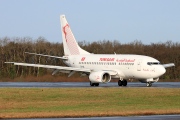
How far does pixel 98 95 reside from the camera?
153 feet

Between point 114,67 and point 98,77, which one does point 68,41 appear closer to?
point 114,67

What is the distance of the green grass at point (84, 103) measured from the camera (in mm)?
32969

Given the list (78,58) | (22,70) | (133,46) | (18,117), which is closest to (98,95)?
(18,117)

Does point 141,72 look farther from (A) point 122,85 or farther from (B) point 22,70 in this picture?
(B) point 22,70

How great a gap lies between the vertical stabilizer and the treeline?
21.8 metres

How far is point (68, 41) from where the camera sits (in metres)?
74.6

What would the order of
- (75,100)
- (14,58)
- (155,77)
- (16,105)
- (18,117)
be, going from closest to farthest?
(18,117) → (16,105) → (75,100) → (155,77) → (14,58)

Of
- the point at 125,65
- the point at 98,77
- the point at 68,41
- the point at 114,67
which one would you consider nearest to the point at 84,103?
the point at 98,77

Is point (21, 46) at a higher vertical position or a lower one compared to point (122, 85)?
higher

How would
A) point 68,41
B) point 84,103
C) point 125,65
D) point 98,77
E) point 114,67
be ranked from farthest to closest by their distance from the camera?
point 68,41, point 114,67, point 125,65, point 98,77, point 84,103

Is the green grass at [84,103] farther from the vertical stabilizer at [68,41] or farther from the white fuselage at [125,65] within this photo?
the vertical stabilizer at [68,41]

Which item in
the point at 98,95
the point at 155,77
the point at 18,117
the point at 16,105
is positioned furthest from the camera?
the point at 155,77

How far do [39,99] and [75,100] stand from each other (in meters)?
2.62

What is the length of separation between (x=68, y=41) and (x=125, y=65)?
1129cm
